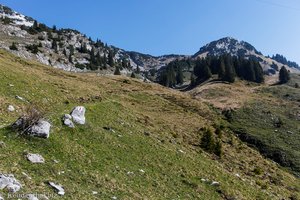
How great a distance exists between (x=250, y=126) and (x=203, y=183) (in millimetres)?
A: 43387

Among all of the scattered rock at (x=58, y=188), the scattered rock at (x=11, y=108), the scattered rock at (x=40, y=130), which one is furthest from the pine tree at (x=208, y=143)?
the scattered rock at (x=58, y=188)

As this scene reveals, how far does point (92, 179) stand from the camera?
23.0 meters

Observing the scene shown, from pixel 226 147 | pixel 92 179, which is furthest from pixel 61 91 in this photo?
pixel 92 179

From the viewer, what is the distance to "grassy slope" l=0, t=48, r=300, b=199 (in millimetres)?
22109

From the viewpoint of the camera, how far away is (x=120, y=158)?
28859 mm

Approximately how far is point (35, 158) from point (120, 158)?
26.8ft

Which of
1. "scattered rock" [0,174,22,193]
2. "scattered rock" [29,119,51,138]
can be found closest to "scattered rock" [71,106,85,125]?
"scattered rock" [29,119,51,138]

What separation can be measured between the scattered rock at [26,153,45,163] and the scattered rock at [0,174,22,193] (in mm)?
3423

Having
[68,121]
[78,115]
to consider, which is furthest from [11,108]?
[68,121]

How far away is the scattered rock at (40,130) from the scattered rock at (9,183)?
671 cm

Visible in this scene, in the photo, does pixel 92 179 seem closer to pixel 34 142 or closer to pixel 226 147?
pixel 34 142

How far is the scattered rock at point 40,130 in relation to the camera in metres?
24.9

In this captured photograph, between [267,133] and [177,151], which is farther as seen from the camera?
[267,133]

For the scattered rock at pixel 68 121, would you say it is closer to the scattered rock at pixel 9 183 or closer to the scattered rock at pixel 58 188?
the scattered rock at pixel 58 188
